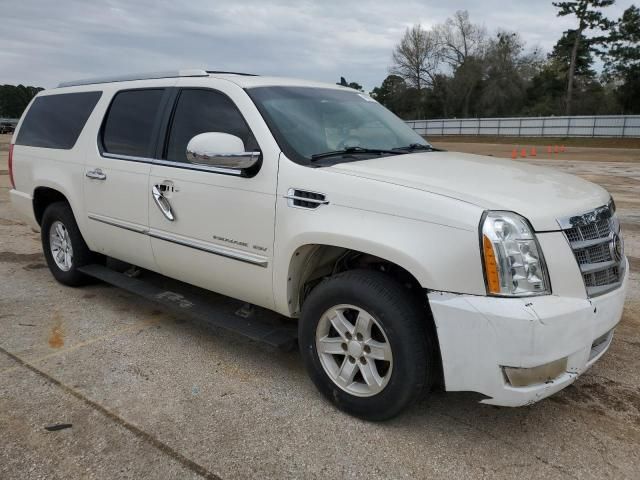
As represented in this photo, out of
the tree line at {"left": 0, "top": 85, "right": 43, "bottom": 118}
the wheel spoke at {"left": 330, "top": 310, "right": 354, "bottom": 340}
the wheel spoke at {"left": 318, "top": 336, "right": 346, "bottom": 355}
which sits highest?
the tree line at {"left": 0, "top": 85, "right": 43, "bottom": 118}

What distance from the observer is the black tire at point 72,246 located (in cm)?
498

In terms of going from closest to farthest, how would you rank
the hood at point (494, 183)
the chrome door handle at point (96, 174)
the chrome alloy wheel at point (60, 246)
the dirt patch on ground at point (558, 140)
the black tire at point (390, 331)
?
the hood at point (494, 183), the black tire at point (390, 331), the chrome door handle at point (96, 174), the chrome alloy wheel at point (60, 246), the dirt patch on ground at point (558, 140)

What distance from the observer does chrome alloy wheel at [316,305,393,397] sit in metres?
2.91

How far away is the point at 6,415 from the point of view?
121 inches

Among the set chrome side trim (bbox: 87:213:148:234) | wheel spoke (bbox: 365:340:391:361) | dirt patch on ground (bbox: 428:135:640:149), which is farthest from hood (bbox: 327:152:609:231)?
dirt patch on ground (bbox: 428:135:640:149)

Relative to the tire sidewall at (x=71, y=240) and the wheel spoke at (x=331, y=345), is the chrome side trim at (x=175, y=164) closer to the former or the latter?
the tire sidewall at (x=71, y=240)

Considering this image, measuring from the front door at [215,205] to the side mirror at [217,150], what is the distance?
16 centimetres

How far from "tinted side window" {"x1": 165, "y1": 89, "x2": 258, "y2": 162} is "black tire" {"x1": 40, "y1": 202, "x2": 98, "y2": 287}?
1.62 meters

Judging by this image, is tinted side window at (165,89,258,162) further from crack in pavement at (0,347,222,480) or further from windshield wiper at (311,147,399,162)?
crack in pavement at (0,347,222,480)

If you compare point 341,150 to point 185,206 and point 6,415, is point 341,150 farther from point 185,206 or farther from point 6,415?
point 6,415

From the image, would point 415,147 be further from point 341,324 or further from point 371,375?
point 371,375

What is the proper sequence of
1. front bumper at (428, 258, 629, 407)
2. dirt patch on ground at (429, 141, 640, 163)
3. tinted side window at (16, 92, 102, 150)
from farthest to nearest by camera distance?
dirt patch on ground at (429, 141, 640, 163) → tinted side window at (16, 92, 102, 150) → front bumper at (428, 258, 629, 407)

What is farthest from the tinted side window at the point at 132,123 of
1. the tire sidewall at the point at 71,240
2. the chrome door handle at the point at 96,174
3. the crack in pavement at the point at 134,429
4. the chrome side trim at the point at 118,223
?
the crack in pavement at the point at 134,429

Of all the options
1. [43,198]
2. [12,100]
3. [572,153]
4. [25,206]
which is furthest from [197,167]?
[12,100]
